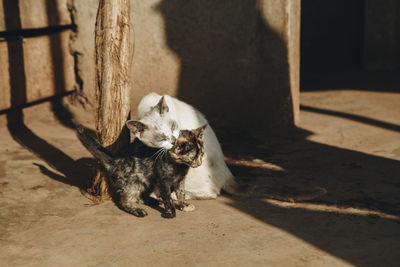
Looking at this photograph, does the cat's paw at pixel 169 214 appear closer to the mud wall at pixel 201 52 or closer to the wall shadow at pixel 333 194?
the wall shadow at pixel 333 194

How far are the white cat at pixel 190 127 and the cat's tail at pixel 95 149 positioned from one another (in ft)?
1.46

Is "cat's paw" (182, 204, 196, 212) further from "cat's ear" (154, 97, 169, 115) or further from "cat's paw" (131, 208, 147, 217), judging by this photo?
"cat's ear" (154, 97, 169, 115)

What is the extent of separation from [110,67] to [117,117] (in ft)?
1.53

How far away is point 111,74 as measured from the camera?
461 cm

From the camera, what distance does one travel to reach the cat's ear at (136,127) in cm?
421

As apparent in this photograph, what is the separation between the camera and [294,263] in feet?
11.3

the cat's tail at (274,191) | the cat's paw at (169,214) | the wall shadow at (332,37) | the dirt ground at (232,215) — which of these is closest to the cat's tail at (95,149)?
the dirt ground at (232,215)

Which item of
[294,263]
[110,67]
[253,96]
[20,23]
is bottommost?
[294,263]

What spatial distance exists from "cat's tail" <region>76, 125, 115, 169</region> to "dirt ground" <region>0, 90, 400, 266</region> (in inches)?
16.4

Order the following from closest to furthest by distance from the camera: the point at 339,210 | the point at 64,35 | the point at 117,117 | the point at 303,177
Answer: the point at 339,210, the point at 117,117, the point at 303,177, the point at 64,35

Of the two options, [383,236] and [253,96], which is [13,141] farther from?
[383,236]

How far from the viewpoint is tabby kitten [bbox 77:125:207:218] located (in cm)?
410

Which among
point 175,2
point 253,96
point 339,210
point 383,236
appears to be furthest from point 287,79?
point 383,236

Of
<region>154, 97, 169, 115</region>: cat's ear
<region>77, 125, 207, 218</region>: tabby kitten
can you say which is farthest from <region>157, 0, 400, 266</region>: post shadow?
<region>154, 97, 169, 115</region>: cat's ear
